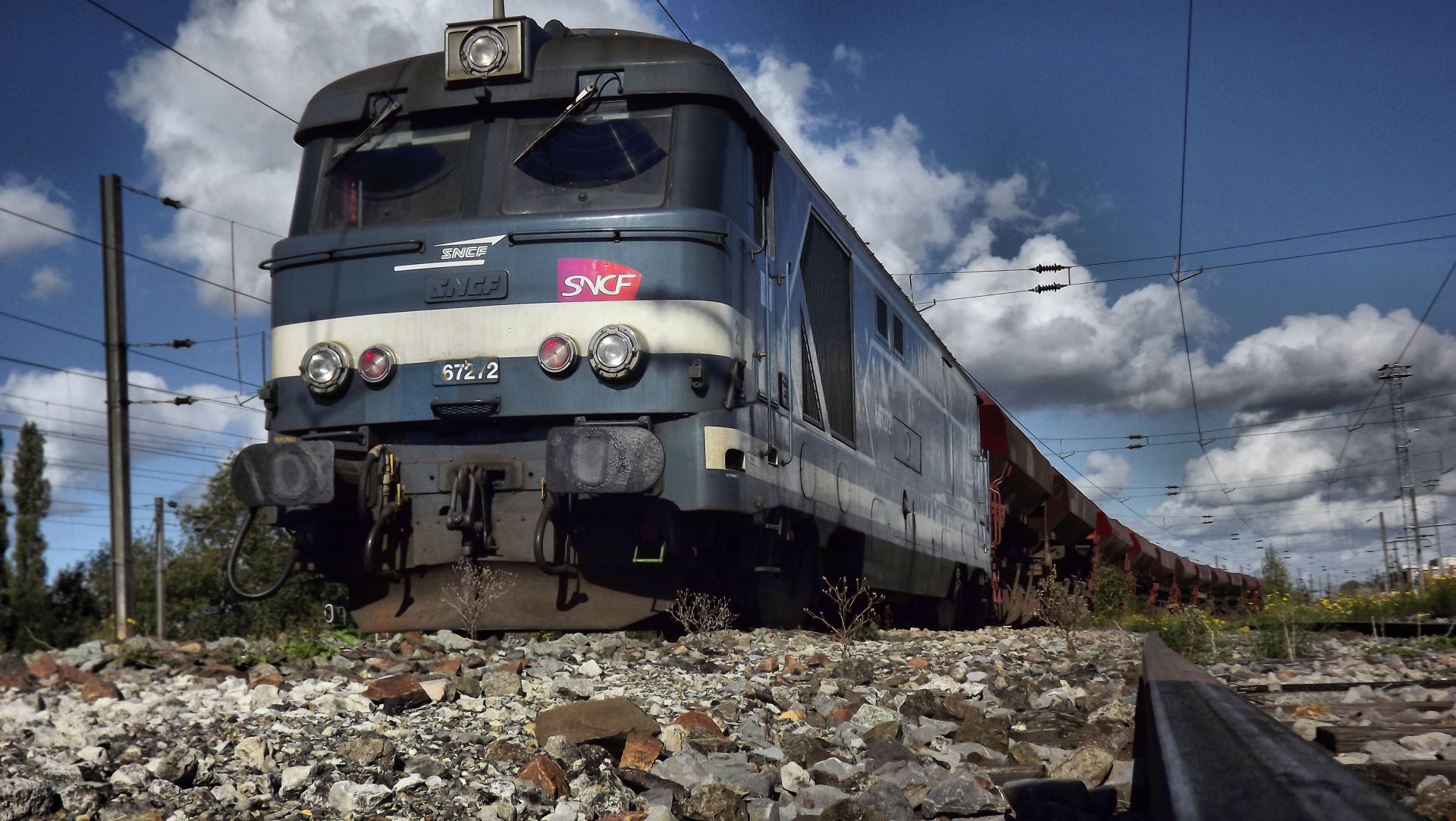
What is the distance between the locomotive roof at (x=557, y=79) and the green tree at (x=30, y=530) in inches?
1284

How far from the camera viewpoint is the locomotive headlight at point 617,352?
19.8 ft

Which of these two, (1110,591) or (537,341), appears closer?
(537,341)

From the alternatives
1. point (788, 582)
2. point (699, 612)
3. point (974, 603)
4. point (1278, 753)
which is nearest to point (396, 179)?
point (699, 612)

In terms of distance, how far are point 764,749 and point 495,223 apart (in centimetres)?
369

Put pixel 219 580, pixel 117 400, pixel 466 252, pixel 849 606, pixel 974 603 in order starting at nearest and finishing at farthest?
pixel 466 252, pixel 849 606, pixel 974 603, pixel 117 400, pixel 219 580

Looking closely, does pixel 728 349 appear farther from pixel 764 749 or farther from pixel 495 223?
pixel 764 749

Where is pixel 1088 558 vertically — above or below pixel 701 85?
below

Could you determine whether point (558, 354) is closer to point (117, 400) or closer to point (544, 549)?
point (544, 549)

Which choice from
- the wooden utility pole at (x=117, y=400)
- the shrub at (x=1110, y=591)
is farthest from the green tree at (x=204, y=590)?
the shrub at (x=1110, y=591)

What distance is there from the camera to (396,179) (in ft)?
22.6

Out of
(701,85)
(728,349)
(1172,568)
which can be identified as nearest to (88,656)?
(728,349)

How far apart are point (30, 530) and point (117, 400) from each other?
1426 inches

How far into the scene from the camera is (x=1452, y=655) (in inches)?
280

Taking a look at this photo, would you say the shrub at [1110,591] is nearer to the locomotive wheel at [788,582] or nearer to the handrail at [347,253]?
the locomotive wheel at [788,582]
